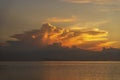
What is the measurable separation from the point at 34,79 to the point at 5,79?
6.85 metres

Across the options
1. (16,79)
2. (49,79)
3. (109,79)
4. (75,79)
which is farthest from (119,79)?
(16,79)

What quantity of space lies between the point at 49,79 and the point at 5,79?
1012cm

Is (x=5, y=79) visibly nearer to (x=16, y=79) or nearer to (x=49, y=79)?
(x=16, y=79)

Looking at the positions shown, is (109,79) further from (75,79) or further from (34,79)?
(34,79)

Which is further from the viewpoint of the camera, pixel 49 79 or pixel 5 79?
pixel 49 79

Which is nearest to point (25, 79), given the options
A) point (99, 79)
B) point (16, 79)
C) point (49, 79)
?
point (16, 79)

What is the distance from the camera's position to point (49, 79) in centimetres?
7281

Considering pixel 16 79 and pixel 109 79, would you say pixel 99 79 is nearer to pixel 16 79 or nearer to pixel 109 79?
pixel 109 79

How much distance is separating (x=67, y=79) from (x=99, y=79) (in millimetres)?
6112

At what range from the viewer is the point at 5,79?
6625 centimetres

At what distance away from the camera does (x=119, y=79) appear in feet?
224

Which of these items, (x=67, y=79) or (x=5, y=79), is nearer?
(x=5, y=79)

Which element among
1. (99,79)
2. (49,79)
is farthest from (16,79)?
(99,79)

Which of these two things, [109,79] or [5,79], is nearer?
[5,79]
